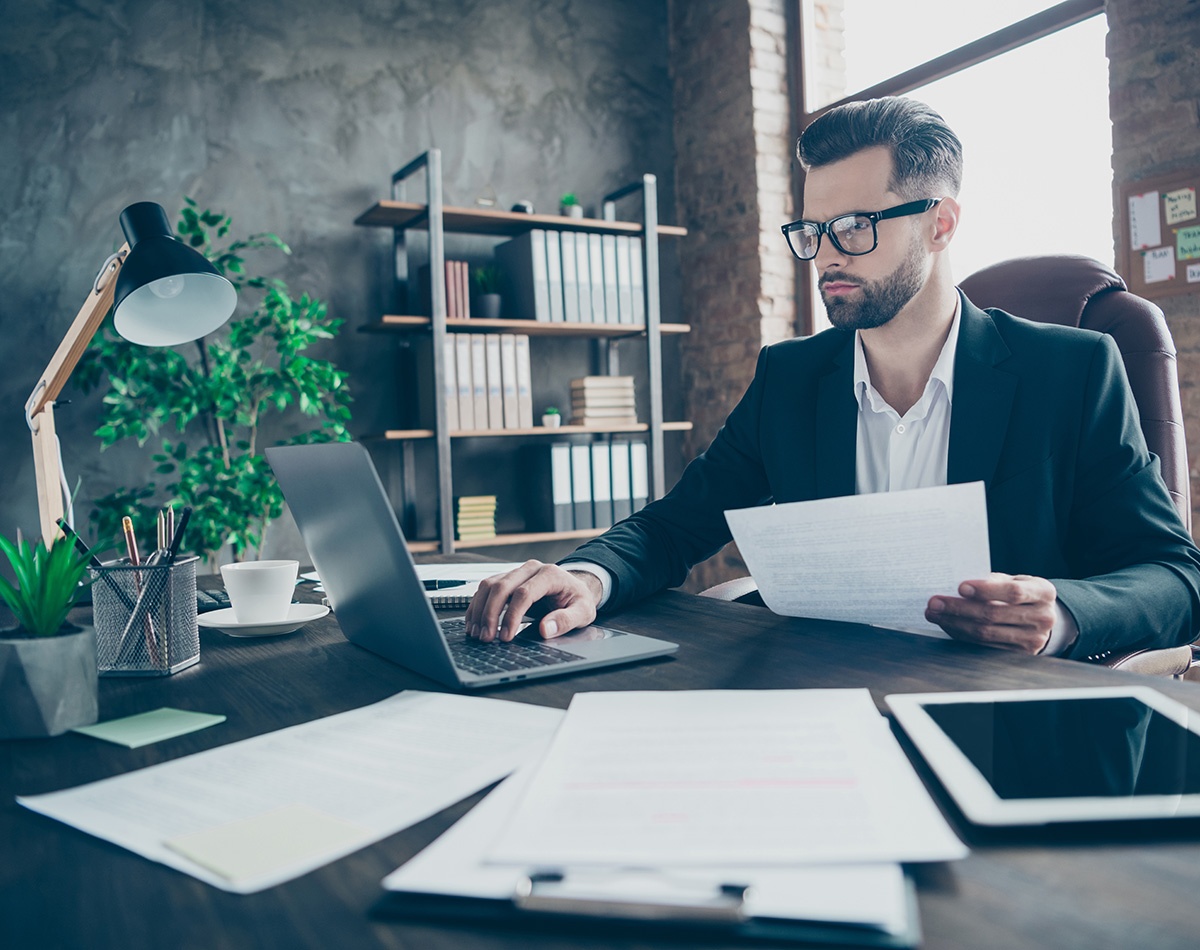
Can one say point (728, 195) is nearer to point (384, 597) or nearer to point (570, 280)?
point (570, 280)

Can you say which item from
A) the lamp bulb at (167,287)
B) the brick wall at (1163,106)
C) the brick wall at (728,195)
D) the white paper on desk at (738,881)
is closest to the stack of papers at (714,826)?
the white paper on desk at (738,881)

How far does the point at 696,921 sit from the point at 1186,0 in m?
2.94

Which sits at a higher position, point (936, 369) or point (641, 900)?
point (936, 369)

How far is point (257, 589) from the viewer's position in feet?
3.28

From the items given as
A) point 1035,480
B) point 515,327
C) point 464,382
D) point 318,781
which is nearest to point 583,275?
point 515,327

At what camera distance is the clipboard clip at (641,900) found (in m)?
0.37

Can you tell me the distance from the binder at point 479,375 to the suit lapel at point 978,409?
7.14ft

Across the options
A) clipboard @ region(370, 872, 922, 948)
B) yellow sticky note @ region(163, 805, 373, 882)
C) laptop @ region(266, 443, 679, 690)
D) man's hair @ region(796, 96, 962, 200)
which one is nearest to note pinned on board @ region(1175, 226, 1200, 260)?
man's hair @ region(796, 96, 962, 200)

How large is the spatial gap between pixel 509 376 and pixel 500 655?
2562mm

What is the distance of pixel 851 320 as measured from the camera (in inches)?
56.6

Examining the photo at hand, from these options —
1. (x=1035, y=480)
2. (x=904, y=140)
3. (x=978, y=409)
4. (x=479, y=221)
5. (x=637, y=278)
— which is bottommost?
(x=1035, y=480)

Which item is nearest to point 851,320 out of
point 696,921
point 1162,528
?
point 1162,528

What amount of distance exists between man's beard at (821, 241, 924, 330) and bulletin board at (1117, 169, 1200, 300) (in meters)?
1.50

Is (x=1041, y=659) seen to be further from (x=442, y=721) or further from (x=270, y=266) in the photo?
(x=270, y=266)
